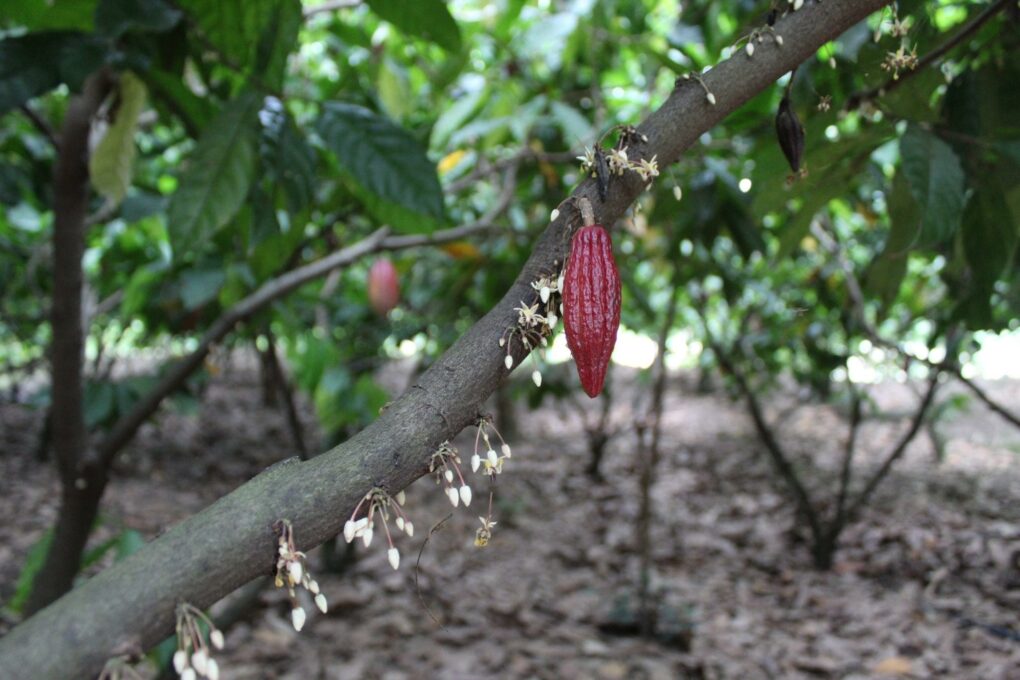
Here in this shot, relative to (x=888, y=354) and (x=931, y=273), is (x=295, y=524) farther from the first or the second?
(x=931, y=273)

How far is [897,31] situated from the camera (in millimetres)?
774

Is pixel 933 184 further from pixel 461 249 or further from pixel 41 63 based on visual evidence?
pixel 461 249

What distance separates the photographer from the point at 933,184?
0.84 meters

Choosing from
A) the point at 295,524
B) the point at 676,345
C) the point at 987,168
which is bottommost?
the point at 295,524

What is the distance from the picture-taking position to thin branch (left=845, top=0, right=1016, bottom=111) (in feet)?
2.54

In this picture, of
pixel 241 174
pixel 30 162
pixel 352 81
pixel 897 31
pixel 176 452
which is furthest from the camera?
pixel 176 452

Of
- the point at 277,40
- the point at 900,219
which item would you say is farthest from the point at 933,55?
the point at 277,40

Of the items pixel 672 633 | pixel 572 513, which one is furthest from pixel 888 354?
pixel 572 513

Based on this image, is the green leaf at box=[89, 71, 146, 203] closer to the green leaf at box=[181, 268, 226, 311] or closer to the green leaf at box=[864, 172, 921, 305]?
the green leaf at box=[181, 268, 226, 311]

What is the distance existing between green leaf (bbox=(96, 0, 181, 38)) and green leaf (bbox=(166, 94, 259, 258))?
13cm

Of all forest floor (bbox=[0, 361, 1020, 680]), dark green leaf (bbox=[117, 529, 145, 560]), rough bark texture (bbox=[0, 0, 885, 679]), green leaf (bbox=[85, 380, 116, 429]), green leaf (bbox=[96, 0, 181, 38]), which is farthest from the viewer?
green leaf (bbox=[85, 380, 116, 429])

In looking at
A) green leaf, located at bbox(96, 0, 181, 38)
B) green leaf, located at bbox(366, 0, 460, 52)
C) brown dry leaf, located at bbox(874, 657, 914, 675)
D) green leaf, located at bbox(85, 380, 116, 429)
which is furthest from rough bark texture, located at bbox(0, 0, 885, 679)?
green leaf, located at bbox(85, 380, 116, 429)

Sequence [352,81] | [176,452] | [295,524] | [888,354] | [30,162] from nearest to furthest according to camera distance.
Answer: [295,524] < [352,81] < [30,162] < [888,354] < [176,452]

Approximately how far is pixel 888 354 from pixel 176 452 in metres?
2.87
